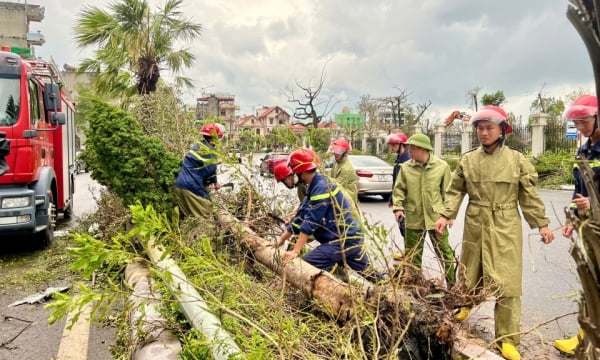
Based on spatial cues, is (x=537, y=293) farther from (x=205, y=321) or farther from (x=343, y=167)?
(x=205, y=321)

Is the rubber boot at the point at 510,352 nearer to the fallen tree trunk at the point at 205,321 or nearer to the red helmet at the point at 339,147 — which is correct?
the fallen tree trunk at the point at 205,321

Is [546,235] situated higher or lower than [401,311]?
higher

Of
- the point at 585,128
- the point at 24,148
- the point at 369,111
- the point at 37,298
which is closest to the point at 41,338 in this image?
the point at 37,298

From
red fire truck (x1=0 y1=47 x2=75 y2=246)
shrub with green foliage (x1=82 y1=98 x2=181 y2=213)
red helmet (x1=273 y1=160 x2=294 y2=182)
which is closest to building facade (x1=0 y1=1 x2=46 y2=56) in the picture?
red fire truck (x1=0 y1=47 x2=75 y2=246)

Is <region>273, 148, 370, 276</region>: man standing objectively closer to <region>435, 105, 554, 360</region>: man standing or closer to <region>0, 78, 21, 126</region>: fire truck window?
<region>435, 105, 554, 360</region>: man standing

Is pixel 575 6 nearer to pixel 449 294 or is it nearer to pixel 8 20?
pixel 449 294

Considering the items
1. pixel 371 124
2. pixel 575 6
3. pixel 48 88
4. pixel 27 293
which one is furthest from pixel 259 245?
pixel 371 124

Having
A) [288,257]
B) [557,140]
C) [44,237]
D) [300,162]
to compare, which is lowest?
[44,237]

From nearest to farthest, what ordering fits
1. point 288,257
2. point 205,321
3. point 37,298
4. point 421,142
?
point 205,321 < point 288,257 < point 421,142 < point 37,298

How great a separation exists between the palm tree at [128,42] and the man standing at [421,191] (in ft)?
32.0

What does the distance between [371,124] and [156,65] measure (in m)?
25.5

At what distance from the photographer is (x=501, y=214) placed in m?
3.37

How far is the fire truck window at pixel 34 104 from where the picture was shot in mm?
6453

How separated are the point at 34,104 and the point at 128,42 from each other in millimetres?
7166
